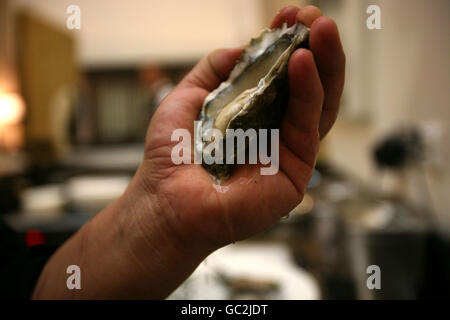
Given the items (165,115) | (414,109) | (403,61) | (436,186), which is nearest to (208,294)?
(165,115)

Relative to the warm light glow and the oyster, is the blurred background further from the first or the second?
the warm light glow

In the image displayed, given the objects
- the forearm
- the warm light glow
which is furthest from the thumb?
the warm light glow

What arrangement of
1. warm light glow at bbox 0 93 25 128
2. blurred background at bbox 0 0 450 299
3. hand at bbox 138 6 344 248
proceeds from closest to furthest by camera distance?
hand at bbox 138 6 344 248 < blurred background at bbox 0 0 450 299 < warm light glow at bbox 0 93 25 128

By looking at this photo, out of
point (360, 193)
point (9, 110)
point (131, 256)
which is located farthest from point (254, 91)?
point (9, 110)

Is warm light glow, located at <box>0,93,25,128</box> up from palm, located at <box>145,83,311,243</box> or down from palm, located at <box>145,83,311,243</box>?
up

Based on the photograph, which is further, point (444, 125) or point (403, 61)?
point (403, 61)

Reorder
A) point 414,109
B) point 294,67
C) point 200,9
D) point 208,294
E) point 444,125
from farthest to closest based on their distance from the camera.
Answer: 1. point 200,9
2. point 414,109
3. point 444,125
4. point 208,294
5. point 294,67
